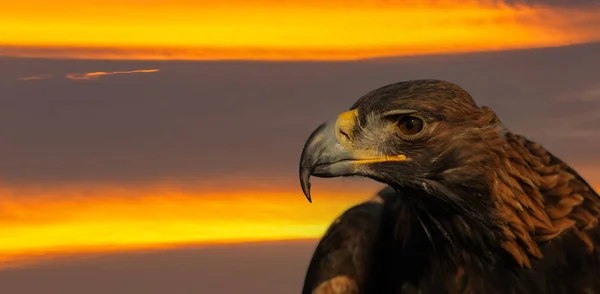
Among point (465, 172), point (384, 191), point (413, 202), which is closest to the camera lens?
point (465, 172)

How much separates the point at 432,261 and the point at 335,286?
2.15ft

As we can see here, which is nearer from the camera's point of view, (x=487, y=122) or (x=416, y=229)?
(x=487, y=122)

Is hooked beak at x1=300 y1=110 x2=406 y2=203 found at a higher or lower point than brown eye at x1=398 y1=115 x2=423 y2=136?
lower

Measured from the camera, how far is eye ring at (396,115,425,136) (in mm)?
6359

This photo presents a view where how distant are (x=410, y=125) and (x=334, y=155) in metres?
0.46

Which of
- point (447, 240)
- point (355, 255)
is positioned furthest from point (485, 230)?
point (355, 255)

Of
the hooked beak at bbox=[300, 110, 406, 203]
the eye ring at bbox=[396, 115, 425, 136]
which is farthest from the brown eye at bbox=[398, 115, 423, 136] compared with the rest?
the hooked beak at bbox=[300, 110, 406, 203]

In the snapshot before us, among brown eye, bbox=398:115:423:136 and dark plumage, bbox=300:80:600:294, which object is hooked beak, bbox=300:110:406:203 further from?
brown eye, bbox=398:115:423:136

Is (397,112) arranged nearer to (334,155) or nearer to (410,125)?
(410,125)

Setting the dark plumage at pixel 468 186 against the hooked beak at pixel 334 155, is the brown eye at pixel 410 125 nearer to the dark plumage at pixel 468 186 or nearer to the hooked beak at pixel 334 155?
the dark plumage at pixel 468 186

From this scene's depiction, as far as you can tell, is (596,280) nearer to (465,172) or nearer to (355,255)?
(465,172)

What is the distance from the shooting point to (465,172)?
6.34 m

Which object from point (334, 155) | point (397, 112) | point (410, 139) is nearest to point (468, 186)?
point (410, 139)

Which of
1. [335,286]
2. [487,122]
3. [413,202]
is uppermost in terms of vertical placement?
[487,122]
